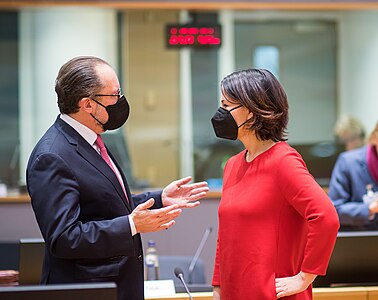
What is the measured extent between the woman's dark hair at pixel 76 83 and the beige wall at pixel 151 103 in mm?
5389

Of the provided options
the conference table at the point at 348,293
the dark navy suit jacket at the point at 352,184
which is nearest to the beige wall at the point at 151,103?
the dark navy suit jacket at the point at 352,184

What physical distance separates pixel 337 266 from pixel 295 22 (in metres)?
5.76

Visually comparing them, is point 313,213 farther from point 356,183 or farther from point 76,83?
point 356,183

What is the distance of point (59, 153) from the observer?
228cm

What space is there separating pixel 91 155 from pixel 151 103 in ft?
18.2

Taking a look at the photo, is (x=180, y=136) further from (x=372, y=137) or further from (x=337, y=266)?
(x=337, y=266)

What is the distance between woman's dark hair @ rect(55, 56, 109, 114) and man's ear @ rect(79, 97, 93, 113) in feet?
0.04

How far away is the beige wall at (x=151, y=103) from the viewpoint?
7812mm

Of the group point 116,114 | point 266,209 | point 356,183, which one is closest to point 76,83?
point 116,114

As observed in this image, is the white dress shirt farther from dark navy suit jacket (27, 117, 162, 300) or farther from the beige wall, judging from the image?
the beige wall

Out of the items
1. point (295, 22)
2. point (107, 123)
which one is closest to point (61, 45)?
point (295, 22)

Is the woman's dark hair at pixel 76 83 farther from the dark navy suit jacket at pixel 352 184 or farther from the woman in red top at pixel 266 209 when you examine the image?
the dark navy suit jacket at pixel 352 184

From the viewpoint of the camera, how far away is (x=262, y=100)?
2357 mm

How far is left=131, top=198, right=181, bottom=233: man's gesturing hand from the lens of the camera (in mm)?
2256
